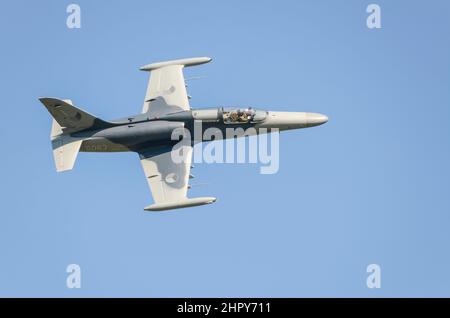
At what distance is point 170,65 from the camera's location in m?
41.2

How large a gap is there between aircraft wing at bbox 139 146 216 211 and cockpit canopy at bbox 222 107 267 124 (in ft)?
6.74

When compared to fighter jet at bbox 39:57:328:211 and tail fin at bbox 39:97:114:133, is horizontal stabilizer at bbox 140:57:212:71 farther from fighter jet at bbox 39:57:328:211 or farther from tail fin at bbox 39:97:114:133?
tail fin at bbox 39:97:114:133

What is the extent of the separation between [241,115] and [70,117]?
7017 millimetres

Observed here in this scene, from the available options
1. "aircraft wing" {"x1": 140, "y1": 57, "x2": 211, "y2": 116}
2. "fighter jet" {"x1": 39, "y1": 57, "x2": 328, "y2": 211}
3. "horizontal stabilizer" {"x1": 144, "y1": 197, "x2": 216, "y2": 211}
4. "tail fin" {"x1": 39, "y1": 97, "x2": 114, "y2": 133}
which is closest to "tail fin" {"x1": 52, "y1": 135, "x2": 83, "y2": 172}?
"fighter jet" {"x1": 39, "y1": 57, "x2": 328, "y2": 211}

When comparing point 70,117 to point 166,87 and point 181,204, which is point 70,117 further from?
point 181,204

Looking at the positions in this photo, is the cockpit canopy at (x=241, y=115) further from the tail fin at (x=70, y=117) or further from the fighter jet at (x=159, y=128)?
the tail fin at (x=70, y=117)

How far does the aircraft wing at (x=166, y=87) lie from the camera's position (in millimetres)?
39969

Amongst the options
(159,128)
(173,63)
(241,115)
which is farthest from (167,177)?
(173,63)

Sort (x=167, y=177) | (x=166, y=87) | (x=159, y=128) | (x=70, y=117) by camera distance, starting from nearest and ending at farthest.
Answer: (x=167, y=177) < (x=70, y=117) < (x=159, y=128) < (x=166, y=87)

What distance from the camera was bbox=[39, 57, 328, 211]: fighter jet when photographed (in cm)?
3788

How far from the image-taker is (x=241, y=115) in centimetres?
3934

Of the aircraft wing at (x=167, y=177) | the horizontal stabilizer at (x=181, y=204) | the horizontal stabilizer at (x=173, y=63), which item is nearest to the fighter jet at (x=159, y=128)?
the aircraft wing at (x=167, y=177)

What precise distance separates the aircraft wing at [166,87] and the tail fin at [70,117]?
2.35m
